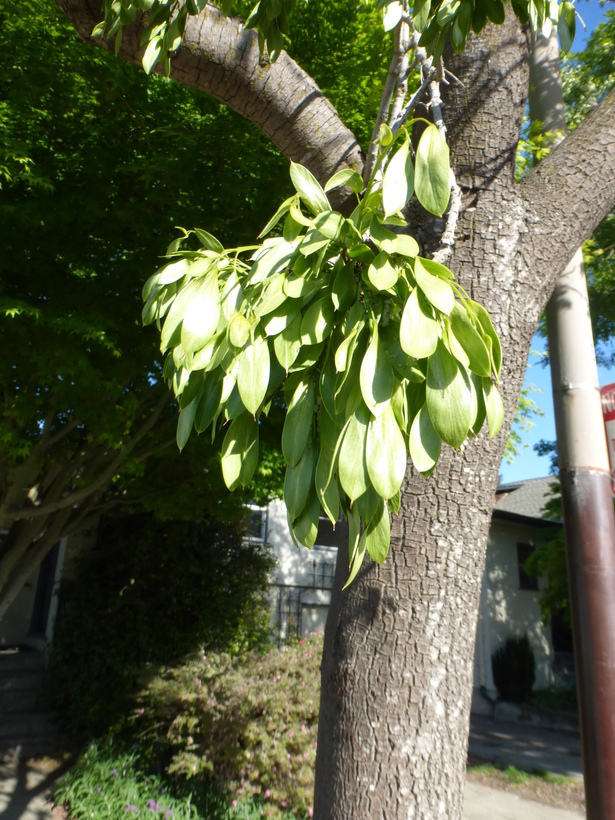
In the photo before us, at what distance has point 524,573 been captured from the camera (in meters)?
17.7

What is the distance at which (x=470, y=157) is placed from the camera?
7.66 ft

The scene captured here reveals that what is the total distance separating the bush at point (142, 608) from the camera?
29.5 ft

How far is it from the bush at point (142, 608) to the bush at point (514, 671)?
7.72 metres

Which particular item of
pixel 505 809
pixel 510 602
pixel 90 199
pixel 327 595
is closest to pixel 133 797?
pixel 505 809

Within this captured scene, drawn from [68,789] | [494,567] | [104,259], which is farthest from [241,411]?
[494,567]

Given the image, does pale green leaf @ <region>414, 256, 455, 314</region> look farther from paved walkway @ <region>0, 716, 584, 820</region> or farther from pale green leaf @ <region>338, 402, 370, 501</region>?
paved walkway @ <region>0, 716, 584, 820</region>

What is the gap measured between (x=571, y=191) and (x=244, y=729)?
19.6 feet

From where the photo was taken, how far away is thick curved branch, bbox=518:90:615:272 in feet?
7.68

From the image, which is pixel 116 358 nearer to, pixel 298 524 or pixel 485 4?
pixel 485 4

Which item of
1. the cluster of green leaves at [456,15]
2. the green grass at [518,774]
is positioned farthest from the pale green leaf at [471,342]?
the green grass at [518,774]

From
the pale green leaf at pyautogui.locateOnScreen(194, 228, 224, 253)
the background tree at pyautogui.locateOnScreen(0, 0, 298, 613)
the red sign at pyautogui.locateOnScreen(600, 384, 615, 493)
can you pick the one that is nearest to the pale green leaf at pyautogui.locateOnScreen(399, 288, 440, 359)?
the pale green leaf at pyautogui.locateOnScreen(194, 228, 224, 253)

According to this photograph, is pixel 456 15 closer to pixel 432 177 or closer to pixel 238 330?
pixel 432 177

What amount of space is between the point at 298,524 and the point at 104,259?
516 centimetres

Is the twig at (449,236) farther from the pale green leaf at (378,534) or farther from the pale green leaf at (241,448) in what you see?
the pale green leaf at (378,534)
